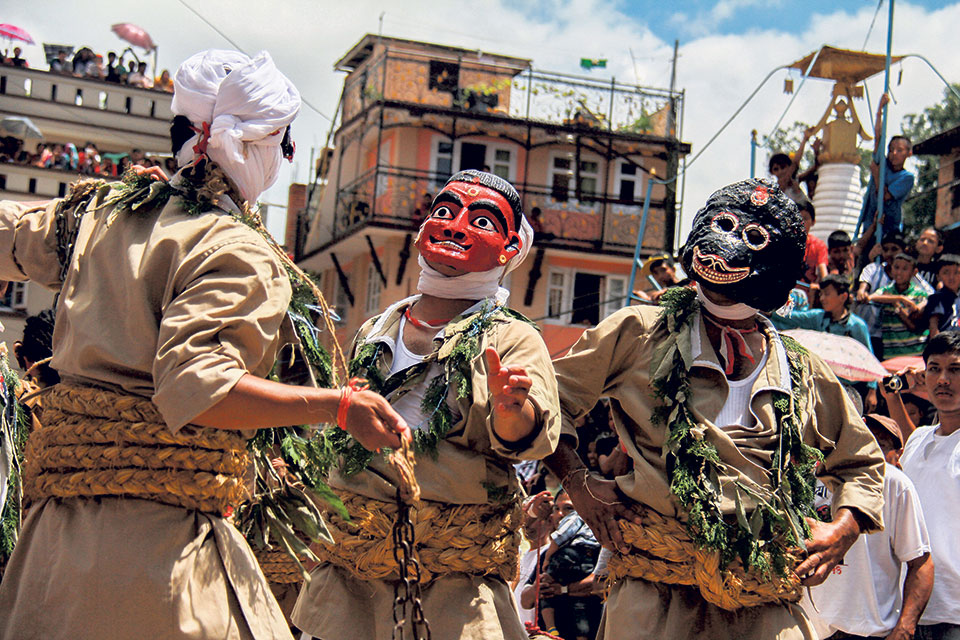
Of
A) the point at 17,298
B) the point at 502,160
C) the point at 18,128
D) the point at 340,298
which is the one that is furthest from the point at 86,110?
the point at 502,160

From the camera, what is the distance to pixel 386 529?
4.48 meters

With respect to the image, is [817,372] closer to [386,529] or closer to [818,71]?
[386,529]

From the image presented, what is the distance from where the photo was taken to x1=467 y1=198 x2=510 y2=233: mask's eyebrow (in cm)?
498

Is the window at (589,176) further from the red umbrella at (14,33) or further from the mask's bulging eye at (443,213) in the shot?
the mask's bulging eye at (443,213)

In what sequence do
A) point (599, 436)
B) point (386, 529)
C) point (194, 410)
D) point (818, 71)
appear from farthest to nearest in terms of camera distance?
1. point (818, 71)
2. point (599, 436)
3. point (386, 529)
4. point (194, 410)

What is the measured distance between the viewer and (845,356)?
866cm

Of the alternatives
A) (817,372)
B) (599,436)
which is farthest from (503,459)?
(599,436)

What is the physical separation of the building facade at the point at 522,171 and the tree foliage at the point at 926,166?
26.7ft

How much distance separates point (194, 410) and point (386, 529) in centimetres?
164

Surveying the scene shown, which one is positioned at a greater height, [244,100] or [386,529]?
[244,100]

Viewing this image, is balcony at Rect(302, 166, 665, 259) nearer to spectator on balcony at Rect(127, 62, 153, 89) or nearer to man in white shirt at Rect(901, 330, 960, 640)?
spectator on balcony at Rect(127, 62, 153, 89)

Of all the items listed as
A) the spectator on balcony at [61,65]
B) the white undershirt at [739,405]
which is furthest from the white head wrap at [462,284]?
the spectator on balcony at [61,65]

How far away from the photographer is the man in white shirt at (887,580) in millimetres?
5934

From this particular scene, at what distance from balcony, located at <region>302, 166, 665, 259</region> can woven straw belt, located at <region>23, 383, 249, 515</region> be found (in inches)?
→ 995
